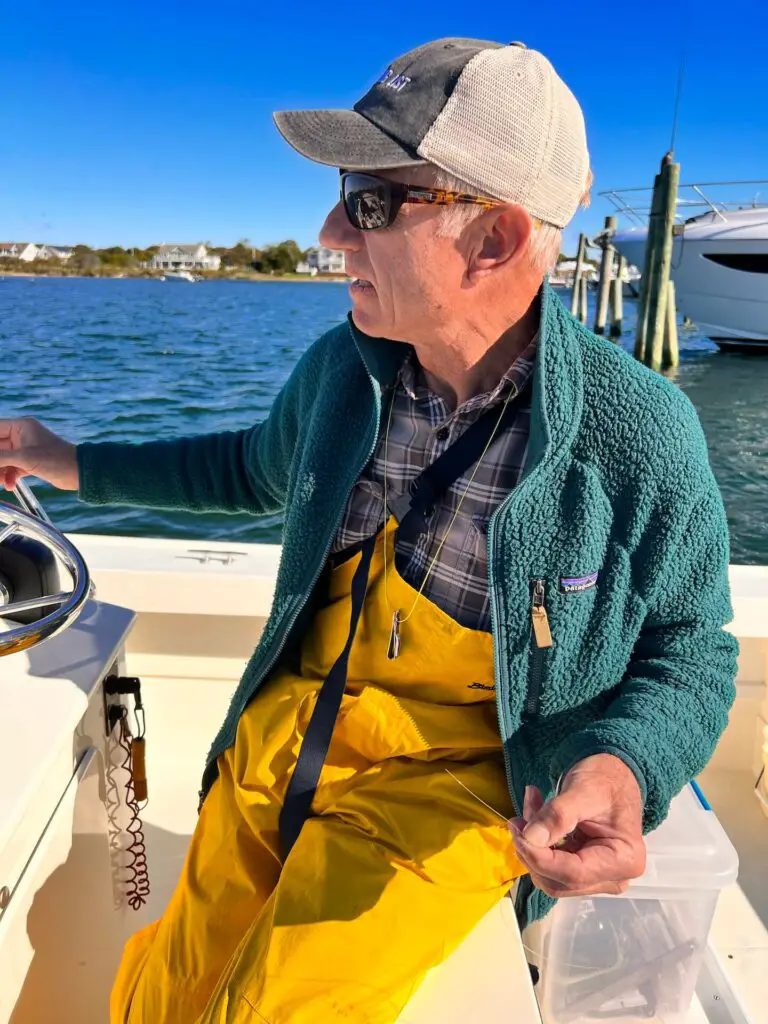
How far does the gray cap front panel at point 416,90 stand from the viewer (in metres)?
0.99

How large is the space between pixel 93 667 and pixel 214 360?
18539 millimetres

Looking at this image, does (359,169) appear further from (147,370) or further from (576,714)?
(147,370)

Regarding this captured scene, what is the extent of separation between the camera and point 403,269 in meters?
1.08

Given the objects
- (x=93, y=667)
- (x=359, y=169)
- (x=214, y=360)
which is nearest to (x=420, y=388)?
(x=359, y=169)

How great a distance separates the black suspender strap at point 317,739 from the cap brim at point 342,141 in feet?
1.81

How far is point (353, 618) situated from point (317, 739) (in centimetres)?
18

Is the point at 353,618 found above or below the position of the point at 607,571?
below

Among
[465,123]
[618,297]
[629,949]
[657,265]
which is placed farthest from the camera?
[618,297]

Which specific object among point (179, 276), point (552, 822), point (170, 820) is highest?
point (552, 822)

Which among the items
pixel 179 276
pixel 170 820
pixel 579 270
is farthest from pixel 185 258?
pixel 170 820

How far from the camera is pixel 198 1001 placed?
3.48 ft

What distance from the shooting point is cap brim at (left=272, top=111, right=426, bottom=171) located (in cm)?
100

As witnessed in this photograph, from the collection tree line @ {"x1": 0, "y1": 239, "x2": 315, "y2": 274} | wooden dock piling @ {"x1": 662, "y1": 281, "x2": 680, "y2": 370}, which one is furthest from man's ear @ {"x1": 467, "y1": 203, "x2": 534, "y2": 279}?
tree line @ {"x1": 0, "y1": 239, "x2": 315, "y2": 274}

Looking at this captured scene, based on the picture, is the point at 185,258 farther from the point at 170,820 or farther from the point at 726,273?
the point at 170,820
